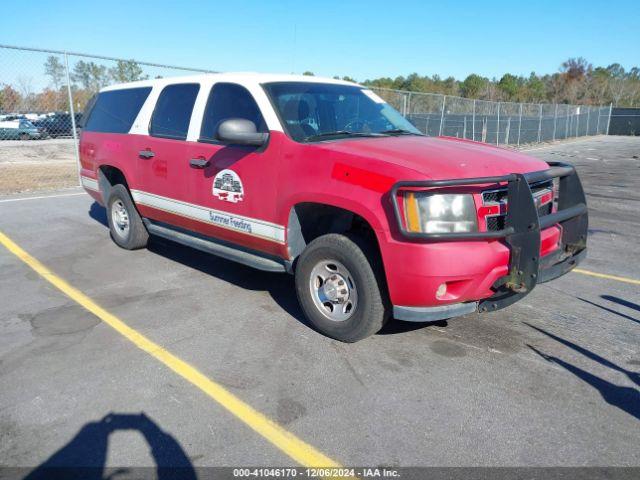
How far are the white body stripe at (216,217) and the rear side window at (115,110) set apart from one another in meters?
0.88

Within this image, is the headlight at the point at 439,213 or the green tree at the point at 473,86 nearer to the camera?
the headlight at the point at 439,213

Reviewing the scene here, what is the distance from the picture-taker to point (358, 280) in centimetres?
359

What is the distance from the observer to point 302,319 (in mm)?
4305

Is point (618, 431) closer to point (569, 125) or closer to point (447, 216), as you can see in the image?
point (447, 216)

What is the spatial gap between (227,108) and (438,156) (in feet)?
6.75

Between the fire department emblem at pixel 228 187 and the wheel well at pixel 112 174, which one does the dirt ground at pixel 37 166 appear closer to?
the wheel well at pixel 112 174

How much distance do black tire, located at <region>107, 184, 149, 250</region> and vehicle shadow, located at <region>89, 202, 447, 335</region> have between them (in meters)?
0.27

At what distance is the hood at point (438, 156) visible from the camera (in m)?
3.32

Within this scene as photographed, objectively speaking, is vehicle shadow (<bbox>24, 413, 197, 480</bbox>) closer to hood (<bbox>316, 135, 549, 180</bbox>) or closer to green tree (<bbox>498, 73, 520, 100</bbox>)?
hood (<bbox>316, 135, 549, 180</bbox>)

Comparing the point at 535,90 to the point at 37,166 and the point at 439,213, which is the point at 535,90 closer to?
the point at 37,166

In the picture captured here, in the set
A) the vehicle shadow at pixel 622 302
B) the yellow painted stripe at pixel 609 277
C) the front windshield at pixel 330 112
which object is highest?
the front windshield at pixel 330 112

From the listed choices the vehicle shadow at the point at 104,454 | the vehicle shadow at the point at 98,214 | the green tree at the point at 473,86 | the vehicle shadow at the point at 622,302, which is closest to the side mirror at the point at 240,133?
the vehicle shadow at the point at 104,454

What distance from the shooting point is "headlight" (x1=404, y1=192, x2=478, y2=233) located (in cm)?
321

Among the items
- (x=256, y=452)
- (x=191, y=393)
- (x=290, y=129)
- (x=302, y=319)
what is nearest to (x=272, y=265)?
(x=302, y=319)
